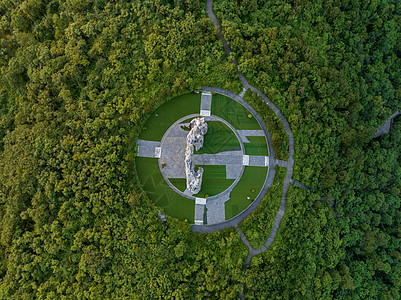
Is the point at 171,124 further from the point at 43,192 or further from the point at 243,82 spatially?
the point at 43,192

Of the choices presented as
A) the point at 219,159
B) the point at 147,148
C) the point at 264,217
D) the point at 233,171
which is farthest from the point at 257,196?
the point at 147,148

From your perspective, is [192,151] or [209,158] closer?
[192,151]

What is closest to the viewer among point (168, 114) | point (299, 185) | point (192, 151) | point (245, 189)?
point (192, 151)

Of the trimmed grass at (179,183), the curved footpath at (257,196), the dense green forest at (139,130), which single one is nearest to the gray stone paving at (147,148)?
the dense green forest at (139,130)

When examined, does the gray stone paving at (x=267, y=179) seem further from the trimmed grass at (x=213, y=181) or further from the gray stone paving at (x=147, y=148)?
the gray stone paving at (x=147, y=148)

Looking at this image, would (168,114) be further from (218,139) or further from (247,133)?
(247,133)

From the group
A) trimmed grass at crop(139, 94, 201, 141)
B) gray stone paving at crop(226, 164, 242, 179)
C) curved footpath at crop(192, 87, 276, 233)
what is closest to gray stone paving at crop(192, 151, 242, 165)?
gray stone paving at crop(226, 164, 242, 179)
